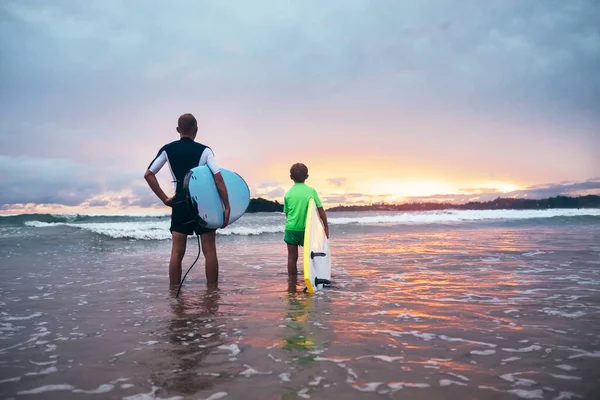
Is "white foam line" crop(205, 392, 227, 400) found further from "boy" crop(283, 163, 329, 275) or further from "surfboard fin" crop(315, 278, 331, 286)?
"boy" crop(283, 163, 329, 275)

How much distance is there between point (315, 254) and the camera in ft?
19.2

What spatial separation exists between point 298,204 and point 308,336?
10.7 ft

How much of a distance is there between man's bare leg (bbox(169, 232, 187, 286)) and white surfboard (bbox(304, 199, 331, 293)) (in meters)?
1.64

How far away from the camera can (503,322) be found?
154 inches

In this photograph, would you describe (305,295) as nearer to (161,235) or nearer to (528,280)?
(528,280)

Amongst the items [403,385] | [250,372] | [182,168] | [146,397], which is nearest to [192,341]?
[250,372]

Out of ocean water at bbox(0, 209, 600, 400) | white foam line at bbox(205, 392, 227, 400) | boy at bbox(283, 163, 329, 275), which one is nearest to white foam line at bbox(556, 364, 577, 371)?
ocean water at bbox(0, 209, 600, 400)

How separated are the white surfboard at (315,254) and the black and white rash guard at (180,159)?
4.65ft

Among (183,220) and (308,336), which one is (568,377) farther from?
(183,220)

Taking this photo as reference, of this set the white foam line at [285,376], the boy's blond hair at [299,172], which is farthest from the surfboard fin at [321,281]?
the white foam line at [285,376]

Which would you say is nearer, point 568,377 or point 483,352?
point 568,377

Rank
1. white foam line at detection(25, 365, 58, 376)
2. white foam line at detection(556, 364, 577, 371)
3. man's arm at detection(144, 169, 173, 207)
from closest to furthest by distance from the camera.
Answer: white foam line at detection(556, 364, 577, 371) → white foam line at detection(25, 365, 58, 376) → man's arm at detection(144, 169, 173, 207)

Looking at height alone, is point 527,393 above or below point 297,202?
below

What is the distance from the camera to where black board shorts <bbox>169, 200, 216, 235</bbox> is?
19.1 ft
